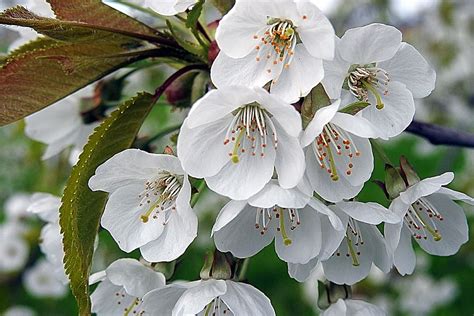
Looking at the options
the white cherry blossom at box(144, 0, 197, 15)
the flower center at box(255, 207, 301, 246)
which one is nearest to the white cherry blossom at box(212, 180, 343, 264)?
the flower center at box(255, 207, 301, 246)

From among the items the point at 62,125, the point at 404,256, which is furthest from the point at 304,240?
the point at 62,125

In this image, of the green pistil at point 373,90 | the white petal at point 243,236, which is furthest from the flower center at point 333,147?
the white petal at point 243,236

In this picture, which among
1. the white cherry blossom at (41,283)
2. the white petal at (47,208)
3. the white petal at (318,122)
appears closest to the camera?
the white petal at (318,122)

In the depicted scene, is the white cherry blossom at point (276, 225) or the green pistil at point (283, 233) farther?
the green pistil at point (283, 233)

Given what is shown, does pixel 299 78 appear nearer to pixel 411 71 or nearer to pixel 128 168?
pixel 411 71

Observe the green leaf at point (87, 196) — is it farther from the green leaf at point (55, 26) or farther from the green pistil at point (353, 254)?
the green pistil at point (353, 254)

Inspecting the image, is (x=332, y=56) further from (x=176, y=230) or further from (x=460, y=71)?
(x=460, y=71)
